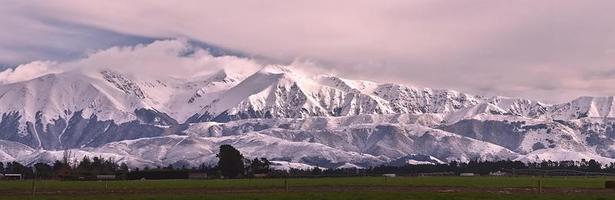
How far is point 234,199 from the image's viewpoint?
242 feet

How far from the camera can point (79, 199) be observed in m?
78.4

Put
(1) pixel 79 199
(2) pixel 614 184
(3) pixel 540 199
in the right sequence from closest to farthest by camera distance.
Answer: (3) pixel 540 199 < (1) pixel 79 199 < (2) pixel 614 184

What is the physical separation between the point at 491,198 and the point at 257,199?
19532 mm

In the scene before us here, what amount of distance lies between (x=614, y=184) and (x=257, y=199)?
4834cm

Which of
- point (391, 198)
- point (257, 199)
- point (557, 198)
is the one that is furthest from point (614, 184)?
point (257, 199)

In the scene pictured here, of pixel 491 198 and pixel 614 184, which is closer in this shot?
pixel 491 198

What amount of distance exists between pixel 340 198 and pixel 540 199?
16.4 metres

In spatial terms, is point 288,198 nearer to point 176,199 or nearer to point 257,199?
point 257,199

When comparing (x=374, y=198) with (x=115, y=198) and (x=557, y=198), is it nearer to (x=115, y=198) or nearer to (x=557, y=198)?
(x=557, y=198)

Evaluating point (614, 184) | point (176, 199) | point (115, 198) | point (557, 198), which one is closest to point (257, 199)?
point (176, 199)

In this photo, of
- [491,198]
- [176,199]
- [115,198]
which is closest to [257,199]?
[176,199]

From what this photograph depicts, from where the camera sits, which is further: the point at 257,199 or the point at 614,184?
the point at 614,184

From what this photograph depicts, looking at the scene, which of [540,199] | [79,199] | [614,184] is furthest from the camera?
[614,184]

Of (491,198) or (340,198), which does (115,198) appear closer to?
(340,198)
